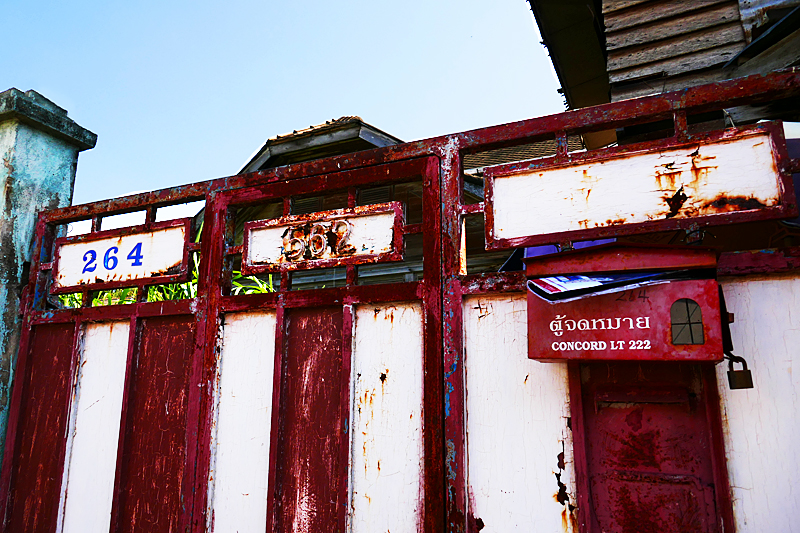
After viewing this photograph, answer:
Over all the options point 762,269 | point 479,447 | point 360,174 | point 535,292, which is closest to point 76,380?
point 360,174

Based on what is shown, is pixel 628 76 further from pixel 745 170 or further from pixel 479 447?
pixel 479 447

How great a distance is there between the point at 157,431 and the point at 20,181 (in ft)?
6.78

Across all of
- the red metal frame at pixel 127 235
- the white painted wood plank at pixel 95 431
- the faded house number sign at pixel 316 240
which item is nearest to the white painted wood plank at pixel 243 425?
the faded house number sign at pixel 316 240

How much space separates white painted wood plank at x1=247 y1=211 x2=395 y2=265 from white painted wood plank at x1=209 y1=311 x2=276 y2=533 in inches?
12.5

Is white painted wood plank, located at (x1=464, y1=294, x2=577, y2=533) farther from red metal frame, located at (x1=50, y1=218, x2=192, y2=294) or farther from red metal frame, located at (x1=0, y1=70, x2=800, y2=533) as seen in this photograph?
red metal frame, located at (x1=50, y1=218, x2=192, y2=294)

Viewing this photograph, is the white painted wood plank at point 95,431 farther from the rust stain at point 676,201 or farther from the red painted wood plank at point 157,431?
the rust stain at point 676,201

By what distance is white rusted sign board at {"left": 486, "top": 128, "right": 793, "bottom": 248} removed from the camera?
1927 millimetres

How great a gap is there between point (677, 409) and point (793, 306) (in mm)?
557

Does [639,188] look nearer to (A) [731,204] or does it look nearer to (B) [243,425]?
(A) [731,204]

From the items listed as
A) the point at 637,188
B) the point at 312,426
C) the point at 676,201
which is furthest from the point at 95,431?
the point at 676,201

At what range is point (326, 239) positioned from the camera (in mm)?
2639

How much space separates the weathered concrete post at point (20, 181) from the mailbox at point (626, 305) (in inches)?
133

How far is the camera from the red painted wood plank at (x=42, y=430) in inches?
118

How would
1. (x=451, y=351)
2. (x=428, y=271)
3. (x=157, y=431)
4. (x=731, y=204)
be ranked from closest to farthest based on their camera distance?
1. (x=731, y=204)
2. (x=451, y=351)
3. (x=428, y=271)
4. (x=157, y=431)
